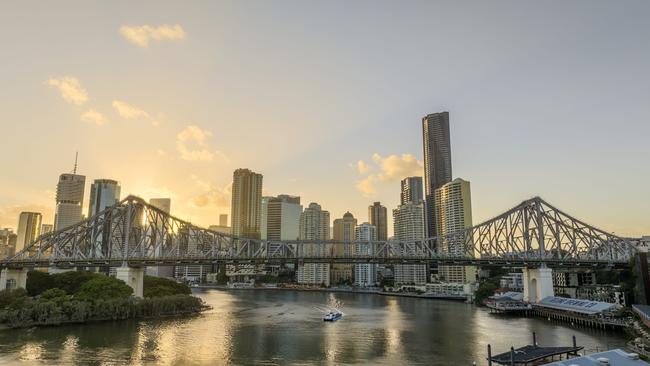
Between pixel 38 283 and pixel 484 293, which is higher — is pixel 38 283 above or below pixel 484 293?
above

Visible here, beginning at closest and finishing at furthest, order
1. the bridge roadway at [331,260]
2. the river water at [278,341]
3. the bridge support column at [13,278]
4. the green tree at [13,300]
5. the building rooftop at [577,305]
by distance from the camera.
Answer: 1. the river water at [278,341]
2. the green tree at [13,300]
3. the building rooftop at [577,305]
4. the bridge roadway at [331,260]
5. the bridge support column at [13,278]

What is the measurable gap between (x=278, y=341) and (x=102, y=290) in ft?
123

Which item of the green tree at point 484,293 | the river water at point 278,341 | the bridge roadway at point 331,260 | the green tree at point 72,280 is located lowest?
the river water at point 278,341

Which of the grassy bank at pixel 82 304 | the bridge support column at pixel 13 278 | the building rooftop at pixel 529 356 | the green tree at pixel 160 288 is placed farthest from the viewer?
the bridge support column at pixel 13 278

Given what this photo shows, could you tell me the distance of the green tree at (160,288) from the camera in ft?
306

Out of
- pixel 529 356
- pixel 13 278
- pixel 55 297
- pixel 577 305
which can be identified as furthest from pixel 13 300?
pixel 577 305

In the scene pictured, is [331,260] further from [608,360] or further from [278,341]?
[608,360]

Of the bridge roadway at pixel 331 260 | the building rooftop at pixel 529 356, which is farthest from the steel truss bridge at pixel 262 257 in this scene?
the building rooftop at pixel 529 356

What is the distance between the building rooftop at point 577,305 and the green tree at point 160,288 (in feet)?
249

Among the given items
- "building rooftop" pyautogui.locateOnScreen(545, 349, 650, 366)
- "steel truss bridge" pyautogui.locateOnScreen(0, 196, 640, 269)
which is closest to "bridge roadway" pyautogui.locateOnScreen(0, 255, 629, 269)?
"steel truss bridge" pyautogui.locateOnScreen(0, 196, 640, 269)

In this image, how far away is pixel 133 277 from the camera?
9225 centimetres

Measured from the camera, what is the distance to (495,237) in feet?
353

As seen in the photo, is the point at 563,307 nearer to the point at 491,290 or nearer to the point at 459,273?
the point at 491,290

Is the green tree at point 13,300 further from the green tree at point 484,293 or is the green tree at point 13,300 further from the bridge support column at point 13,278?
the green tree at point 484,293
